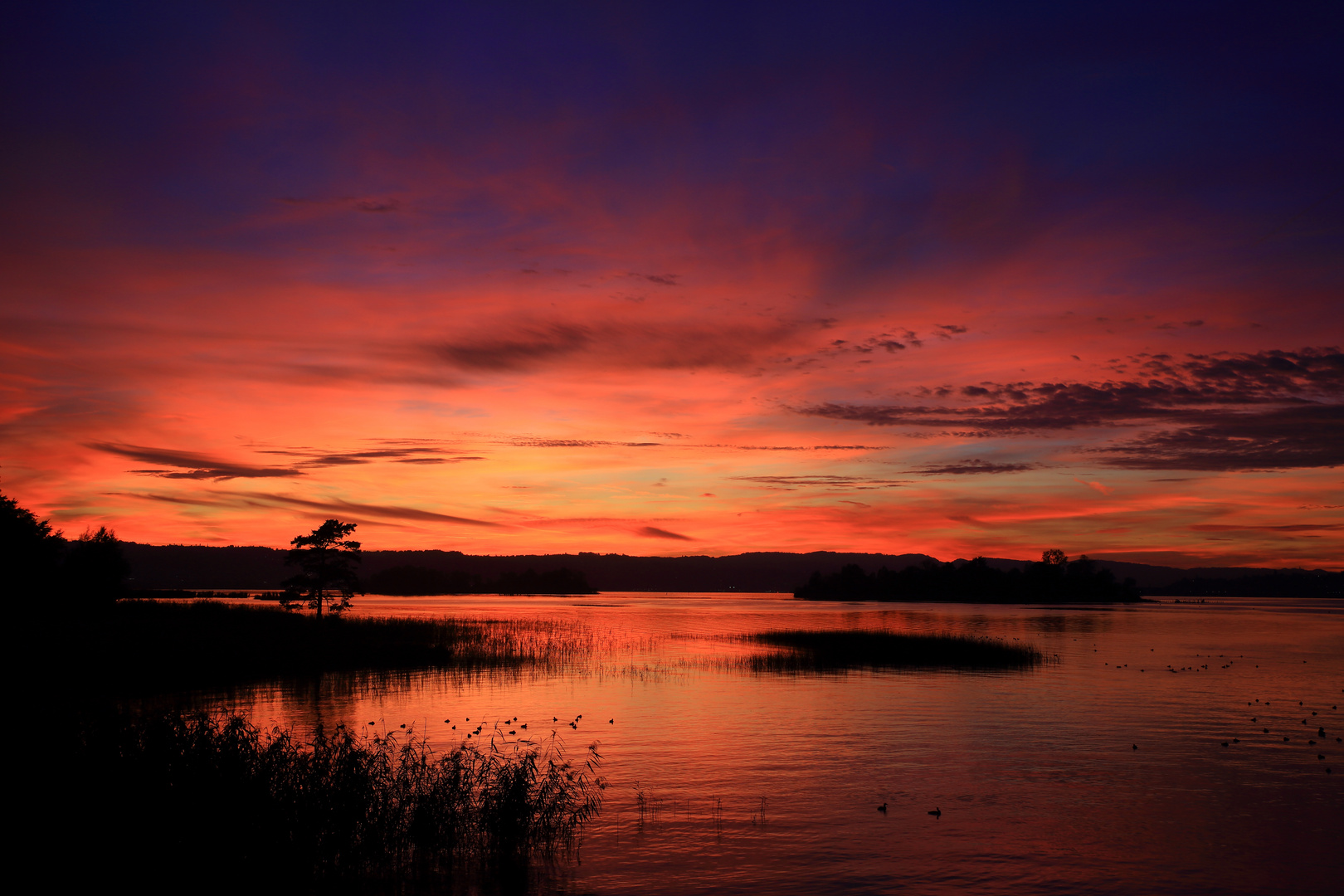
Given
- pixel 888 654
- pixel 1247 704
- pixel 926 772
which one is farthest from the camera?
pixel 888 654

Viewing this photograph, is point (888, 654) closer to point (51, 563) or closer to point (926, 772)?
point (926, 772)

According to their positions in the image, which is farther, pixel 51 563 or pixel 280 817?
pixel 51 563

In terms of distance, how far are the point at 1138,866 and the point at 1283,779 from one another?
11.8 metres

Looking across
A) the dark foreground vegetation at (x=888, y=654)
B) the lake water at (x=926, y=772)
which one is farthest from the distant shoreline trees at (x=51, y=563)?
the dark foreground vegetation at (x=888, y=654)

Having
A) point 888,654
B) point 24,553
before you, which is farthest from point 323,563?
point 888,654

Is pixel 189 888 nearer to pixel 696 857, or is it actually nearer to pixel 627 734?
pixel 696 857

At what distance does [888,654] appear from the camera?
204 ft

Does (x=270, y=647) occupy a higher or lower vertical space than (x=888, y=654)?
higher

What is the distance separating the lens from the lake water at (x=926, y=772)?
17.4 m

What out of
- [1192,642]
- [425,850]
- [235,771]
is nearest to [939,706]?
[425,850]

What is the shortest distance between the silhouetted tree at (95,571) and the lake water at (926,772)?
178 ft

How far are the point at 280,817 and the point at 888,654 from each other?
2104 inches

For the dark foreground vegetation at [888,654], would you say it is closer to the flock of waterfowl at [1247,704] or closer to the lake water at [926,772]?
the lake water at [926,772]

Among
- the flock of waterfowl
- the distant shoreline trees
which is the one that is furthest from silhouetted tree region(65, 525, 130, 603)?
the flock of waterfowl
